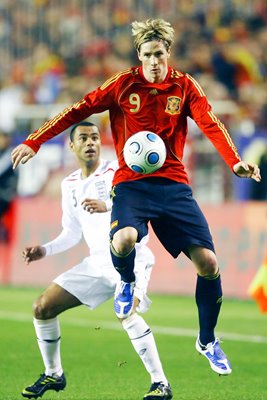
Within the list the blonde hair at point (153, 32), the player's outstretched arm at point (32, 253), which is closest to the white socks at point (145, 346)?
the player's outstretched arm at point (32, 253)

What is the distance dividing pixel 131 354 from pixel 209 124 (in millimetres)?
4037

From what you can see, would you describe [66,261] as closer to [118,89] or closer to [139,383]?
[139,383]

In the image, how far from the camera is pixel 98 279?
920 centimetres

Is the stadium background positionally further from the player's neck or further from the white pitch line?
the player's neck

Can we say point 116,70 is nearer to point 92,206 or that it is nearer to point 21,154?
point 92,206

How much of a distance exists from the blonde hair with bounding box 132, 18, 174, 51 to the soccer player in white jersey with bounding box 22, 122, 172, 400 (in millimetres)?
1218

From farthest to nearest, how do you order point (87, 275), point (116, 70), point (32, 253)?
point (116, 70)
point (87, 275)
point (32, 253)

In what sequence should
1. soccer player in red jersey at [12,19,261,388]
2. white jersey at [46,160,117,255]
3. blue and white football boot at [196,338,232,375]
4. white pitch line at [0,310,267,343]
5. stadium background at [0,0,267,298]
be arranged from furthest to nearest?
1. stadium background at [0,0,267,298]
2. white pitch line at [0,310,267,343]
3. white jersey at [46,160,117,255]
4. blue and white football boot at [196,338,232,375]
5. soccer player in red jersey at [12,19,261,388]

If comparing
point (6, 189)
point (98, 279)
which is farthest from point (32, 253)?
point (6, 189)

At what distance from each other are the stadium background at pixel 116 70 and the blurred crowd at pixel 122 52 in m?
0.02

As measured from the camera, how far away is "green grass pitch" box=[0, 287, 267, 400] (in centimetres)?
920

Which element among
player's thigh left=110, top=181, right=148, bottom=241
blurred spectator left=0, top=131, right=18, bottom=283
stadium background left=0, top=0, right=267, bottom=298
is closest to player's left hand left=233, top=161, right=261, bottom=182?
player's thigh left=110, top=181, right=148, bottom=241

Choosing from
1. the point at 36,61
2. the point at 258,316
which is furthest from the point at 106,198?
the point at 36,61

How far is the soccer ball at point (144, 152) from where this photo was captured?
8.10 meters
